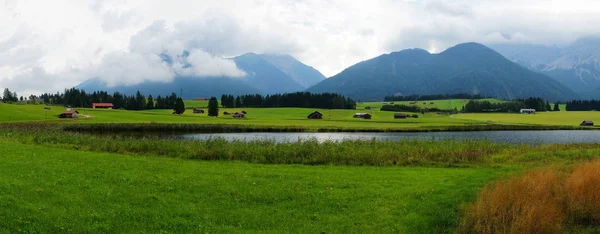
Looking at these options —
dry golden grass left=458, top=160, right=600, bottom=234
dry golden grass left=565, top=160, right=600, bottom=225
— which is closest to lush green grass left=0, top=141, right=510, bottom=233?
dry golden grass left=458, top=160, right=600, bottom=234

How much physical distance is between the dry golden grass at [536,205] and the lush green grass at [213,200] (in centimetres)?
110

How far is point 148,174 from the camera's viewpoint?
853 inches

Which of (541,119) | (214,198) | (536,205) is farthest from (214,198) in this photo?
(541,119)

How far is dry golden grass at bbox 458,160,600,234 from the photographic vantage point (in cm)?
1420

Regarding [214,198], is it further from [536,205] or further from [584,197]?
[584,197]

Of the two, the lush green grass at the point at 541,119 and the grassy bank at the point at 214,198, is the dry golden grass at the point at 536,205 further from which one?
the lush green grass at the point at 541,119

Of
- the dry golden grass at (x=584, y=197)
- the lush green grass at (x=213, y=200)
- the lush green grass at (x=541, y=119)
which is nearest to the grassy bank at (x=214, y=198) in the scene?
the lush green grass at (x=213, y=200)

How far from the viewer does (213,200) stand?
17.3m

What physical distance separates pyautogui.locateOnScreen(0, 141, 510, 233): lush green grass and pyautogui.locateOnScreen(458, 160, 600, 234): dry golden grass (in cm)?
110

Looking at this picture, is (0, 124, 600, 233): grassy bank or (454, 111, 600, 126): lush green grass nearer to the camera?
(0, 124, 600, 233): grassy bank

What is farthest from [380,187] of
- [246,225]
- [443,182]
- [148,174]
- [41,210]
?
[41,210]

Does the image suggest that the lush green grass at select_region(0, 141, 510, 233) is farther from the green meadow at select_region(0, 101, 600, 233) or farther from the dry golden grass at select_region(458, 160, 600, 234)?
the dry golden grass at select_region(458, 160, 600, 234)

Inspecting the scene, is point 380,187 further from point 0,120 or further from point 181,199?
point 0,120

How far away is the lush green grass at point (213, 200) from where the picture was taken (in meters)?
14.3
